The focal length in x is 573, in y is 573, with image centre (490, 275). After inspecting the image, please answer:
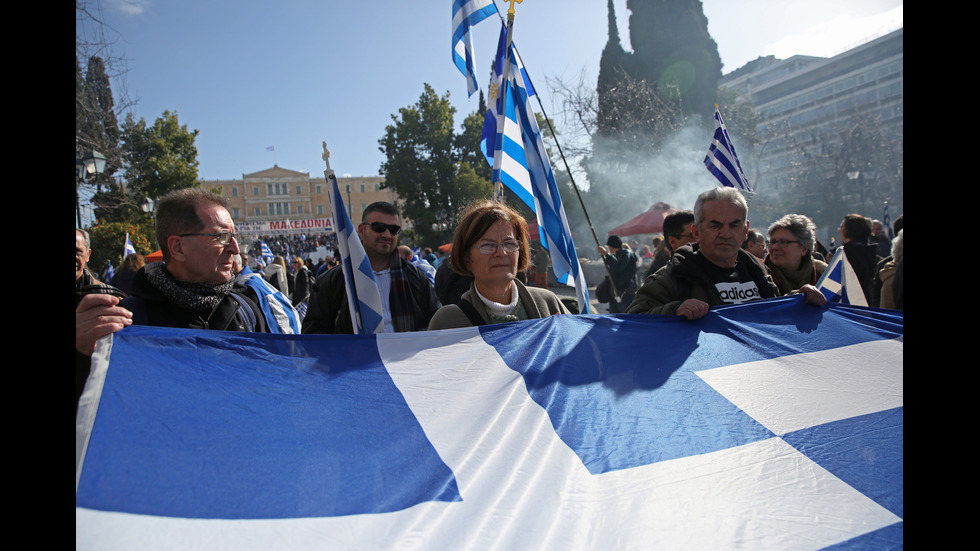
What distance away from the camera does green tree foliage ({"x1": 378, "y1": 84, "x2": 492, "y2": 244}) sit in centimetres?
3697

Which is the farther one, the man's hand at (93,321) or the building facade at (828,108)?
the building facade at (828,108)

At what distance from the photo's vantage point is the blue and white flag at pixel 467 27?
516 centimetres

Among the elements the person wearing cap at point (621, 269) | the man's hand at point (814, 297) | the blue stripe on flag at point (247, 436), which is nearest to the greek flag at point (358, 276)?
the blue stripe on flag at point (247, 436)

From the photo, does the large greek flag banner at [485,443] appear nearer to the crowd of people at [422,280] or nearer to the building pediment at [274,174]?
the crowd of people at [422,280]

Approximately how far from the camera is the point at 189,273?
2289mm

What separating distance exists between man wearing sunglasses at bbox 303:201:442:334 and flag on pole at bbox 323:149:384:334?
42 centimetres

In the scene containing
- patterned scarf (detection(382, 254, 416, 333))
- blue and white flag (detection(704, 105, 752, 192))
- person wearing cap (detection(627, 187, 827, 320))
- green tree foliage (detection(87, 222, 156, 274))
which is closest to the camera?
person wearing cap (detection(627, 187, 827, 320))

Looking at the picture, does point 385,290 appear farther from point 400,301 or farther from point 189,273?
point 189,273

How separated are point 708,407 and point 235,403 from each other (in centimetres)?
155

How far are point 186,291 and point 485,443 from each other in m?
1.34

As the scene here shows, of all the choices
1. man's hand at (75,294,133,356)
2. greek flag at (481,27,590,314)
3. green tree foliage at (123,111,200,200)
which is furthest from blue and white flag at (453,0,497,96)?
green tree foliage at (123,111,200,200)

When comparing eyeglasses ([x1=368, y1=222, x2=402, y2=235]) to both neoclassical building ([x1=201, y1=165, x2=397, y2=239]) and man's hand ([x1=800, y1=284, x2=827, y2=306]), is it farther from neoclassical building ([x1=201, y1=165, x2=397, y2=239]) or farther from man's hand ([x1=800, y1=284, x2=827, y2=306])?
neoclassical building ([x1=201, y1=165, x2=397, y2=239])

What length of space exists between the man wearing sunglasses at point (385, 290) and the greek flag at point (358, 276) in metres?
0.42

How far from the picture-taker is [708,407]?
1989 mm
